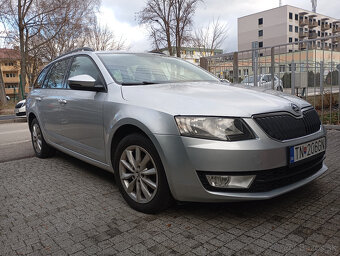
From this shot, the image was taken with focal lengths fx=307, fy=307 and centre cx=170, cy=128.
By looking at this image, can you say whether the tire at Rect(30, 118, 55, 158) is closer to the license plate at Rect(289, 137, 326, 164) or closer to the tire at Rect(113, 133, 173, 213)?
the tire at Rect(113, 133, 173, 213)

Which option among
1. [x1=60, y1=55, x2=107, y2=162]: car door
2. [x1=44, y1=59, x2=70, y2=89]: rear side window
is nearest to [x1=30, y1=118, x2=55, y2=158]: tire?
[x1=44, y1=59, x2=70, y2=89]: rear side window

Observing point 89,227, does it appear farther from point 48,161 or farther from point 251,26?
point 251,26

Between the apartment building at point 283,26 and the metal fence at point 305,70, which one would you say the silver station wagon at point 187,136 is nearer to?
the metal fence at point 305,70

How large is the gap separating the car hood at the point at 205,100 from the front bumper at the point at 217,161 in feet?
0.66

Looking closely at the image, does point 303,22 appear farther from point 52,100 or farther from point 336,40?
point 52,100

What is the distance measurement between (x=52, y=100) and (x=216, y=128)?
9.57ft

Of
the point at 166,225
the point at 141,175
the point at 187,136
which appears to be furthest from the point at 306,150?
the point at 141,175

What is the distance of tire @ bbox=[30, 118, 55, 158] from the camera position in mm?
5129

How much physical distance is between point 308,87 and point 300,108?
4616mm

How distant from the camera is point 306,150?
2.66 m

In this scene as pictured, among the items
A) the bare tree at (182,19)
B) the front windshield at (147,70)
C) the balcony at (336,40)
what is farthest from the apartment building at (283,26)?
the front windshield at (147,70)

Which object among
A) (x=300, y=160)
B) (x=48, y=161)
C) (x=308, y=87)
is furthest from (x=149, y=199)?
(x=308, y=87)

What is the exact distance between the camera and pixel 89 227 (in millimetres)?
2617

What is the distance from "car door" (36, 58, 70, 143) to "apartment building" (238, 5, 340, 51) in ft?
240
